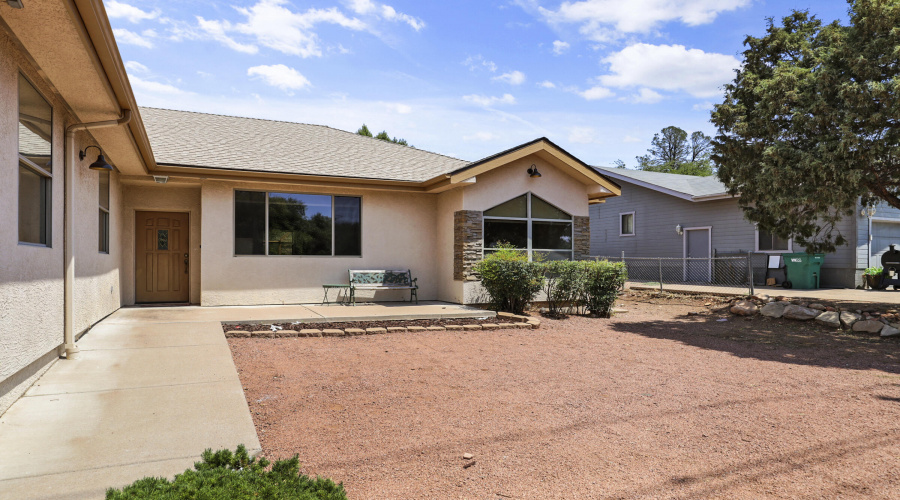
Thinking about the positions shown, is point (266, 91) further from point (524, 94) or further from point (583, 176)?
point (583, 176)

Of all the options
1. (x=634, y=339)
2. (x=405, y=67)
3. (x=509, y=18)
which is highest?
(x=509, y=18)

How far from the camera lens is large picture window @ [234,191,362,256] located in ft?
36.5

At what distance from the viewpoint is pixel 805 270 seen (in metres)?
15.7

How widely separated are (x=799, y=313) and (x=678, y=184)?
11.6 metres

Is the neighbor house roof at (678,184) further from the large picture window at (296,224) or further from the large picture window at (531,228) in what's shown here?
the large picture window at (296,224)

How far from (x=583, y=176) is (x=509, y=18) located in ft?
14.8

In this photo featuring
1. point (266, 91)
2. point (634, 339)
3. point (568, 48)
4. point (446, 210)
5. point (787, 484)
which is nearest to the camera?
point (787, 484)

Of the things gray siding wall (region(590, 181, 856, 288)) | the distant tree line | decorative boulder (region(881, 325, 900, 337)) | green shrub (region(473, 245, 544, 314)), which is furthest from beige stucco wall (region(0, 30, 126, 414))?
the distant tree line

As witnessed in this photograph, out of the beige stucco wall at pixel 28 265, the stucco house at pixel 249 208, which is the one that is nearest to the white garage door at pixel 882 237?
the stucco house at pixel 249 208

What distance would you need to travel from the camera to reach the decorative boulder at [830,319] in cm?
980

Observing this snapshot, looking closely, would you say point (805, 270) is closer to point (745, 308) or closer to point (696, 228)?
point (696, 228)

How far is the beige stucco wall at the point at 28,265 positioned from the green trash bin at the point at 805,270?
58.4ft

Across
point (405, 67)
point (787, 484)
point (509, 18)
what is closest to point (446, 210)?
point (405, 67)

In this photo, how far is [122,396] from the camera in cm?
439
